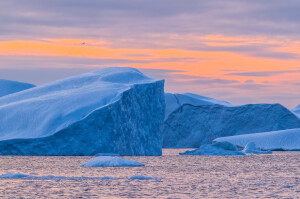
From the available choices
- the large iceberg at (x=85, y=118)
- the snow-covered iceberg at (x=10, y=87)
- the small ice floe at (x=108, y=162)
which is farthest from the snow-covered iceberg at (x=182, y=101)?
the small ice floe at (x=108, y=162)

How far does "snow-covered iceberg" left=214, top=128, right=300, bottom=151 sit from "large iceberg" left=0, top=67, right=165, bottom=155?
365 inches

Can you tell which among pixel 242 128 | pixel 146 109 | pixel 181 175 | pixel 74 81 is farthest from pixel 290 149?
pixel 181 175

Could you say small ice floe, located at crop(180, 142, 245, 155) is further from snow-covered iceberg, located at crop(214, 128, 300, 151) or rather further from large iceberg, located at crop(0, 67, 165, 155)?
snow-covered iceberg, located at crop(214, 128, 300, 151)

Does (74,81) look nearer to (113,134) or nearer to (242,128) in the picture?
(113,134)

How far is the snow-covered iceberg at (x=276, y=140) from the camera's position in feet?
104

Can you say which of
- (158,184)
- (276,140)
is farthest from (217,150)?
(158,184)

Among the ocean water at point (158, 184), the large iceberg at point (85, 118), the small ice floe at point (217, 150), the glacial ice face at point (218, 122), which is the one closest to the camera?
the ocean water at point (158, 184)

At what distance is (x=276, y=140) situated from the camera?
3177 cm

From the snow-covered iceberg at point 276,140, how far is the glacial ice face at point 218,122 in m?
5.60

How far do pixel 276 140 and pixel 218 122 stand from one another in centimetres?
718

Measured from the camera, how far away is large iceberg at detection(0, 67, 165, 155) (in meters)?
20.6

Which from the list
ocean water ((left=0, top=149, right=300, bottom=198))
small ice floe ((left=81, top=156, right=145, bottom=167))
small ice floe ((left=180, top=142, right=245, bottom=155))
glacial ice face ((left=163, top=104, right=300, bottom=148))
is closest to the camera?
ocean water ((left=0, top=149, right=300, bottom=198))

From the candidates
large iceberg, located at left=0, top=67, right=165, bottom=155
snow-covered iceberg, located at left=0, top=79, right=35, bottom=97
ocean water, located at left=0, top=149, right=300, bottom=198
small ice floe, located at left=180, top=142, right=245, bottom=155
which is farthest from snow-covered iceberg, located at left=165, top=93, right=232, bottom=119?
ocean water, located at left=0, top=149, right=300, bottom=198

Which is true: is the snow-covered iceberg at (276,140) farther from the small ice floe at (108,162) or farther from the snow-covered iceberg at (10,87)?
the small ice floe at (108,162)
